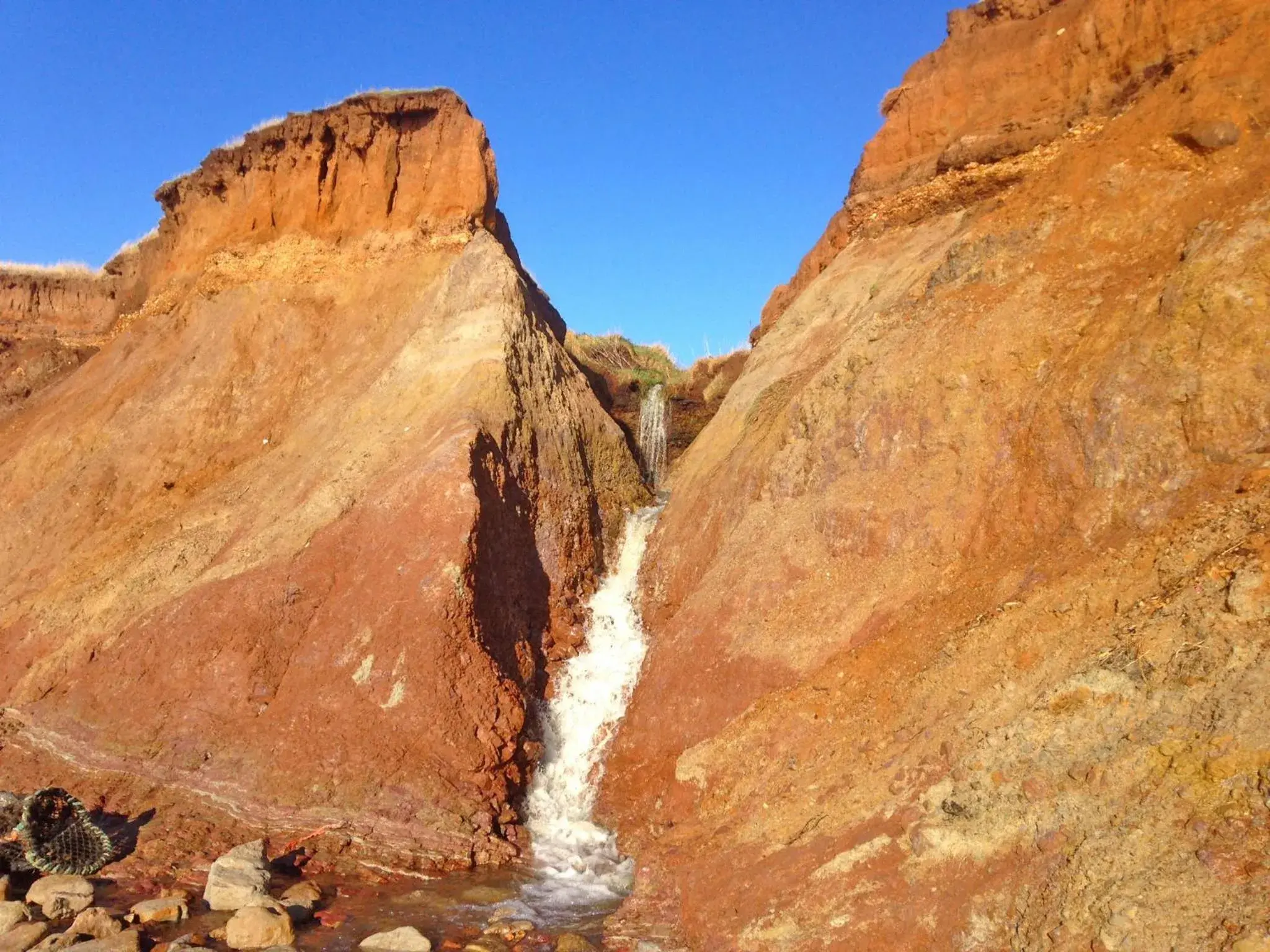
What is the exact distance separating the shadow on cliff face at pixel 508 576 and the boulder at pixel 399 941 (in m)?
4.46

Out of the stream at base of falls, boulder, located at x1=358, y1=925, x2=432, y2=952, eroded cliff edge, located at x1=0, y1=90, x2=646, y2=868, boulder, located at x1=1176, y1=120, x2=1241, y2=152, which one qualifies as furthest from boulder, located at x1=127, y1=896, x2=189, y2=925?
boulder, located at x1=1176, y1=120, x2=1241, y2=152

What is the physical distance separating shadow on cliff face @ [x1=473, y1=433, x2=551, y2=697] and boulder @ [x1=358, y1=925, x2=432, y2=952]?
176 inches

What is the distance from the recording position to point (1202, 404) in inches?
344

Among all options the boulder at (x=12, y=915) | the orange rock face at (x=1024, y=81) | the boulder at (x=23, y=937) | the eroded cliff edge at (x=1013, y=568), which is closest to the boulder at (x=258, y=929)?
the boulder at (x=23, y=937)

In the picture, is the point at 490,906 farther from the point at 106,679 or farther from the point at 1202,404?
the point at 1202,404

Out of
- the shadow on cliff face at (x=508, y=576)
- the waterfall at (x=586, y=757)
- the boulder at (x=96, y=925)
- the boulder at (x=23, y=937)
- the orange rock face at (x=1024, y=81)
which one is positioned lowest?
the boulder at (x=23, y=937)

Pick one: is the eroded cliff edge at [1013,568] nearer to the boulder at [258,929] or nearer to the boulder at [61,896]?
the boulder at [258,929]

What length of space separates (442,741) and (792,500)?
229 inches

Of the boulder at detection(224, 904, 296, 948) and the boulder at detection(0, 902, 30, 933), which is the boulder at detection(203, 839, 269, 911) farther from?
the boulder at detection(0, 902, 30, 933)

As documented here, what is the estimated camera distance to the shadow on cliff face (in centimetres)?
1304

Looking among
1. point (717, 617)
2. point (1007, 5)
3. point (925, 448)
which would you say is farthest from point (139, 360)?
point (1007, 5)

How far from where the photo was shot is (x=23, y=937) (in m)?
8.07

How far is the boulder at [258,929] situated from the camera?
26.7 feet

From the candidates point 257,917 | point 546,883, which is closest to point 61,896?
point 257,917
